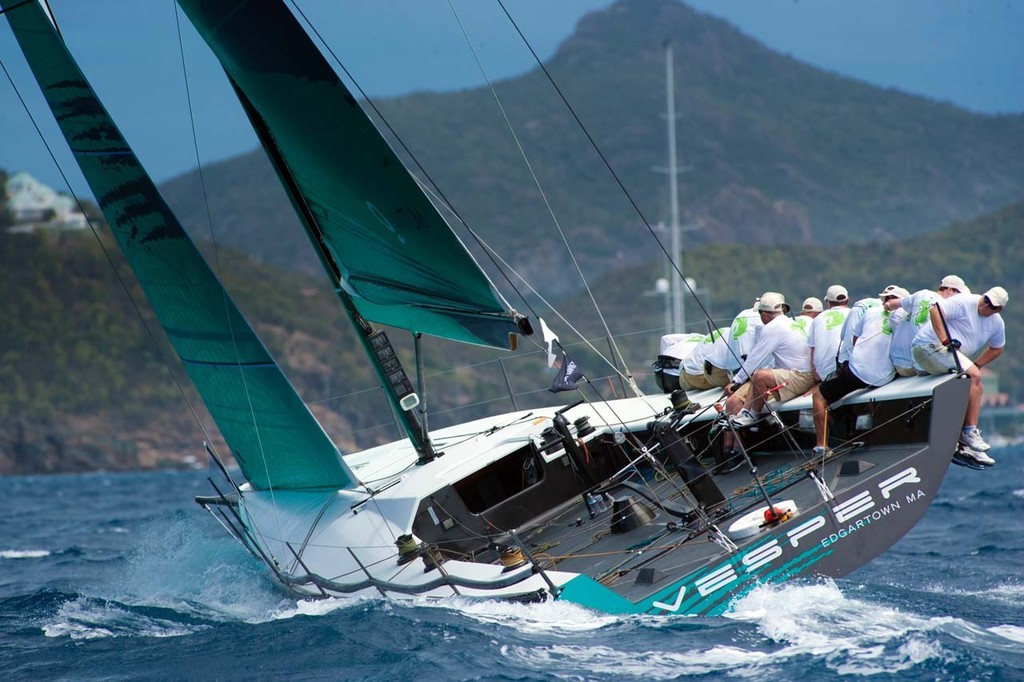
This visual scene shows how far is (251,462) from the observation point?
9.29 m

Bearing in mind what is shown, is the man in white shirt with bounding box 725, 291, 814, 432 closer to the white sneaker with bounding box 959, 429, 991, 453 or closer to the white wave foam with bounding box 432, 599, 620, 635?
the white sneaker with bounding box 959, 429, 991, 453

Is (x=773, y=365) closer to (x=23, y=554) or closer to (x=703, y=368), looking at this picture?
(x=703, y=368)

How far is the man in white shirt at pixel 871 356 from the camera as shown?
8312mm

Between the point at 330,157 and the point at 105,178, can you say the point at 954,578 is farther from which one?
the point at 105,178

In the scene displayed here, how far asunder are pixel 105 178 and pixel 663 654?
211 inches

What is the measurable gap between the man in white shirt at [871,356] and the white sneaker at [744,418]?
557 mm

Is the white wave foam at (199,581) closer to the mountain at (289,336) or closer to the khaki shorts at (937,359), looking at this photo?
the khaki shorts at (937,359)

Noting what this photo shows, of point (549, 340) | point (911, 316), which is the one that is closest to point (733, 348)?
point (911, 316)

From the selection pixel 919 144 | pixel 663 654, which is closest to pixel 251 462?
pixel 663 654

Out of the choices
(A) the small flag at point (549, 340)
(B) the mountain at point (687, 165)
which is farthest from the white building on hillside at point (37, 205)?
(A) the small flag at point (549, 340)

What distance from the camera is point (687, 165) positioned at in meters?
126

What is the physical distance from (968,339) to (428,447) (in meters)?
3.74

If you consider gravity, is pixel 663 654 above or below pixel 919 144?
below

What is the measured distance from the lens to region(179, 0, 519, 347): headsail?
778 centimetres
